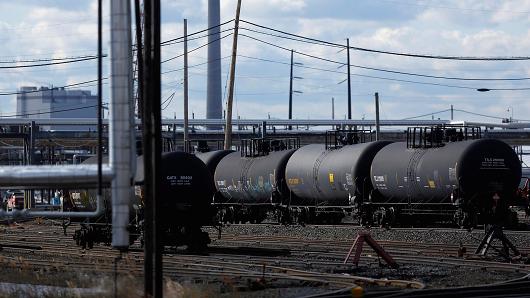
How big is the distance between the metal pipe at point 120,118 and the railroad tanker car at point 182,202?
1163cm

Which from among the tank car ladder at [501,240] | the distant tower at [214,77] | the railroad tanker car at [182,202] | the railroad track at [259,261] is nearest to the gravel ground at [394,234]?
the railroad track at [259,261]

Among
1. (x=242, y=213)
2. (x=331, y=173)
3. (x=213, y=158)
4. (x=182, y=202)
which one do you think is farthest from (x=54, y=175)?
(x=213, y=158)

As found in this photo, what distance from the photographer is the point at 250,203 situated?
40.2 metres

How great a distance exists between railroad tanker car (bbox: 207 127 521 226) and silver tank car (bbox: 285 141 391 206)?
0.04 metres

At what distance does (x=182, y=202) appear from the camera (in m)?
24.4

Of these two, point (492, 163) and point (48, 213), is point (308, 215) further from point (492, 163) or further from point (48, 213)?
point (48, 213)

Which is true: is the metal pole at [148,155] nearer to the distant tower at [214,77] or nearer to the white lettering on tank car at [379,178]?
the white lettering on tank car at [379,178]

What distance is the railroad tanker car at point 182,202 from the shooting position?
24203mm

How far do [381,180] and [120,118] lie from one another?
72.7 ft

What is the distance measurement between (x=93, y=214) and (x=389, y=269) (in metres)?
8.41

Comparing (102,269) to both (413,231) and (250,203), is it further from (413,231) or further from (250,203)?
(250,203)

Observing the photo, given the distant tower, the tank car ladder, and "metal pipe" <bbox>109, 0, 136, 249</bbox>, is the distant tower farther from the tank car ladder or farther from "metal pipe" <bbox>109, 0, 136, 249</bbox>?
"metal pipe" <bbox>109, 0, 136, 249</bbox>

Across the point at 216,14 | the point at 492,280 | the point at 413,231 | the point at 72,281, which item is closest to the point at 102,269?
the point at 72,281

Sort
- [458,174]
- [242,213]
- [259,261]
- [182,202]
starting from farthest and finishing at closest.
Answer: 1. [242,213]
2. [458,174]
3. [182,202]
4. [259,261]
